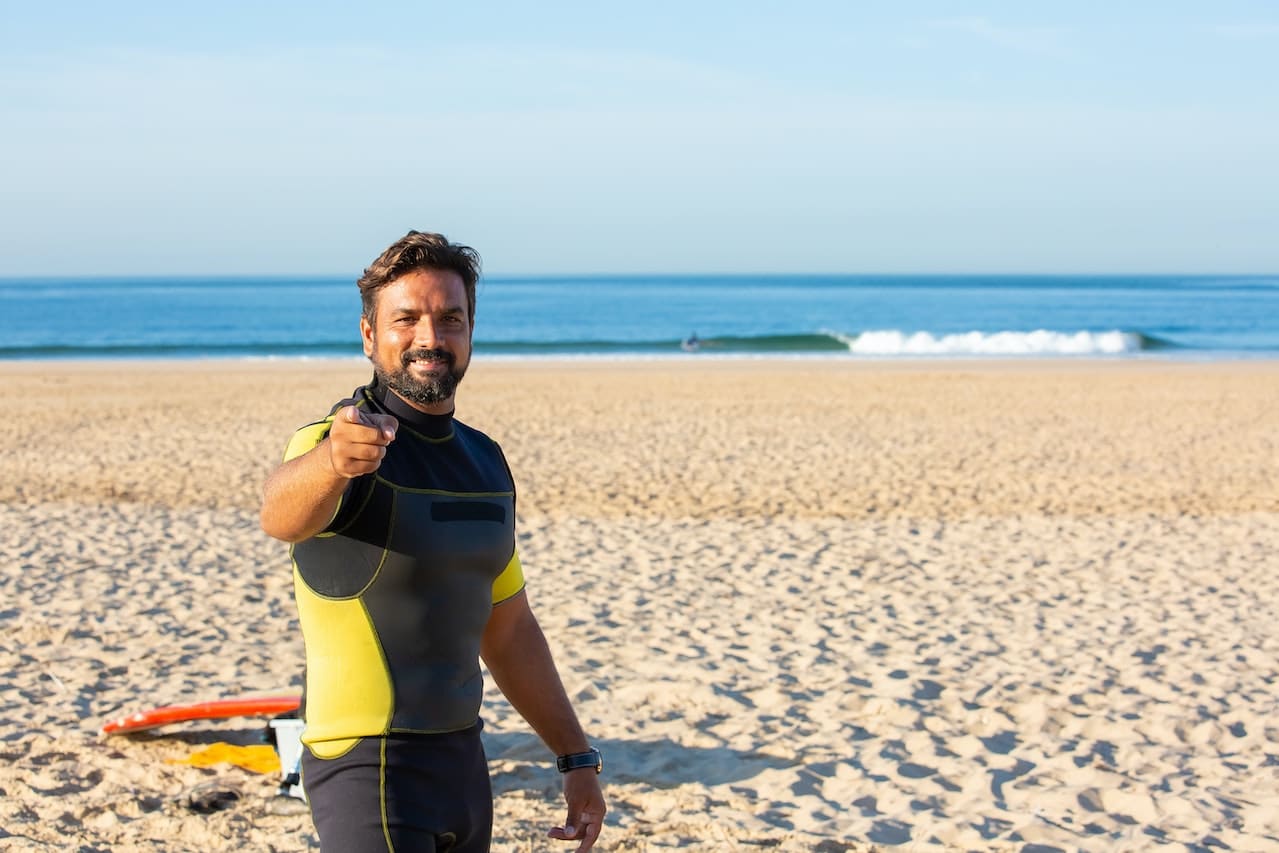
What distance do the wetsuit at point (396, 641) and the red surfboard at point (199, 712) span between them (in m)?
3.03

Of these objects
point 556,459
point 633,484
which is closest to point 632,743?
point 633,484

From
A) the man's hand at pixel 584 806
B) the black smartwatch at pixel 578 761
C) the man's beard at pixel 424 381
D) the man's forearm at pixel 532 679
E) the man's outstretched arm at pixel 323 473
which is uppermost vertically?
the man's beard at pixel 424 381

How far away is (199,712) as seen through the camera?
530 cm

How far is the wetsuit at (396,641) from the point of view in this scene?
7.50 feet

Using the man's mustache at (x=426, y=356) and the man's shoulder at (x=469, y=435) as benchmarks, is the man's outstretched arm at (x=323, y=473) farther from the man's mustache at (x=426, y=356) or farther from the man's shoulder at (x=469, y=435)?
the man's shoulder at (x=469, y=435)

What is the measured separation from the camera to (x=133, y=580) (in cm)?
833

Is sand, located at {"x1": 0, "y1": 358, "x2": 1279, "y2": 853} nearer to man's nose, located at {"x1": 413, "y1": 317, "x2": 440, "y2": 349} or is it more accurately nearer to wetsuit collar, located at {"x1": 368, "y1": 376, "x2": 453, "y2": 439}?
wetsuit collar, located at {"x1": 368, "y1": 376, "x2": 453, "y2": 439}

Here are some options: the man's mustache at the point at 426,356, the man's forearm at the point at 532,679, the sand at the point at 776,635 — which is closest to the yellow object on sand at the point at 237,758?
the sand at the point at 776,635

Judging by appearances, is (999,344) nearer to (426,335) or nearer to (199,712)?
(199,712)

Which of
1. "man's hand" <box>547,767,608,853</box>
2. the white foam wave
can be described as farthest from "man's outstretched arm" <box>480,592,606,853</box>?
the white foam wave

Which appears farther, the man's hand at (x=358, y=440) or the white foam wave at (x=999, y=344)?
the white foam wave at (x=999, y=344)

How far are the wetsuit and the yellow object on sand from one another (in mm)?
2800

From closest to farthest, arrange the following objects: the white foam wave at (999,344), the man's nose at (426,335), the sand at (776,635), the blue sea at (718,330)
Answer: the man's nose at (426,335) → the sand at (776,635) → the blue sea at (718,330) → the white foam wave at (999,344)

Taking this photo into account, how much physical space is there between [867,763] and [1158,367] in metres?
29.9
